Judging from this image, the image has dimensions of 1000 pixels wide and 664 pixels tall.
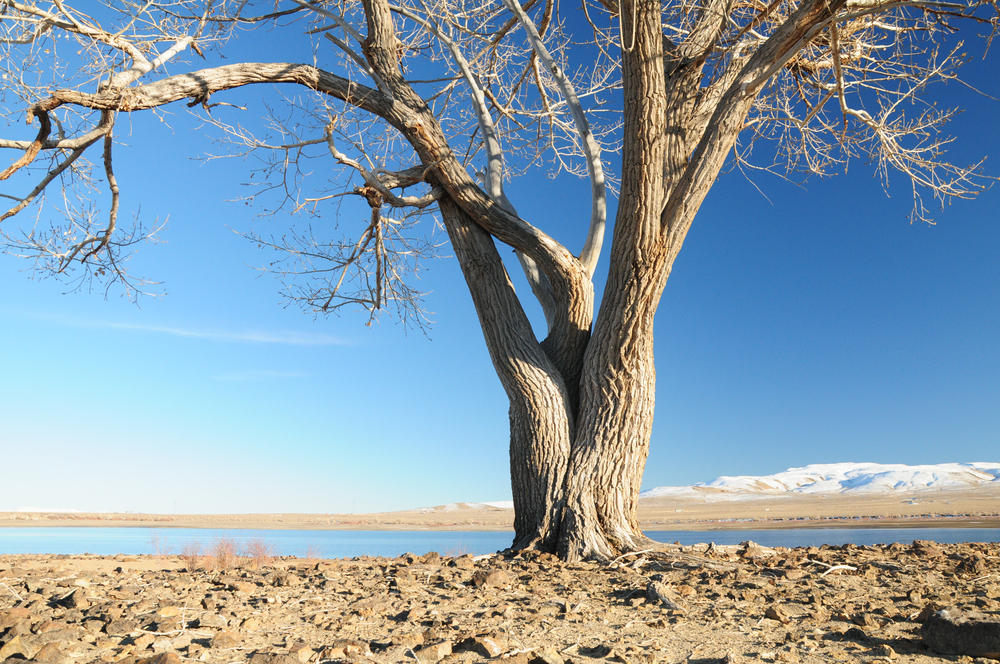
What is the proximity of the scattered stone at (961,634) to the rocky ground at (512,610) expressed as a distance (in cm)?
5

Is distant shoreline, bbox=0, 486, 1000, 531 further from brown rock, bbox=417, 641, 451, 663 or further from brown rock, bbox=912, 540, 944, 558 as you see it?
brown rock, bbox=417, 641, 451, 663

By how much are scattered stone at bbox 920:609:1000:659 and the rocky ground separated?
0.05 metres

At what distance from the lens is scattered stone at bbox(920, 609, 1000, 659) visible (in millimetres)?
2141

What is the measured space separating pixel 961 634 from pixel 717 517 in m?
34.7

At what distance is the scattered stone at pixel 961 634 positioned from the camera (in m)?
2.14

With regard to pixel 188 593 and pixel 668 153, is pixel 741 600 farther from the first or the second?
pixel 668 153

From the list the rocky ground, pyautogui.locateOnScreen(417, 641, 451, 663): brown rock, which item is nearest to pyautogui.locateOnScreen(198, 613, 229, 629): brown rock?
the rocky ground

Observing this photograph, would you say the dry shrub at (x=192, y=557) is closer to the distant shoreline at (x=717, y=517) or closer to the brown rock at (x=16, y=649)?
the brown rock at (x=16, y=649)

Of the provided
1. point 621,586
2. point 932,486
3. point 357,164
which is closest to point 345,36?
point 357,164

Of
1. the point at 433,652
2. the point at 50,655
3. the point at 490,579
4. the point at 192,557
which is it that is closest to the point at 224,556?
the point at 192,557

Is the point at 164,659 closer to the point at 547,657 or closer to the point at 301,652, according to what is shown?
the point at 301,652

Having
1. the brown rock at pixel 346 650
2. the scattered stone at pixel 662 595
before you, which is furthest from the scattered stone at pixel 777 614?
the brown rock at pixel 346 650

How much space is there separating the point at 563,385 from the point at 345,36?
13.2 ft

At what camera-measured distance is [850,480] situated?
60.2 metres
